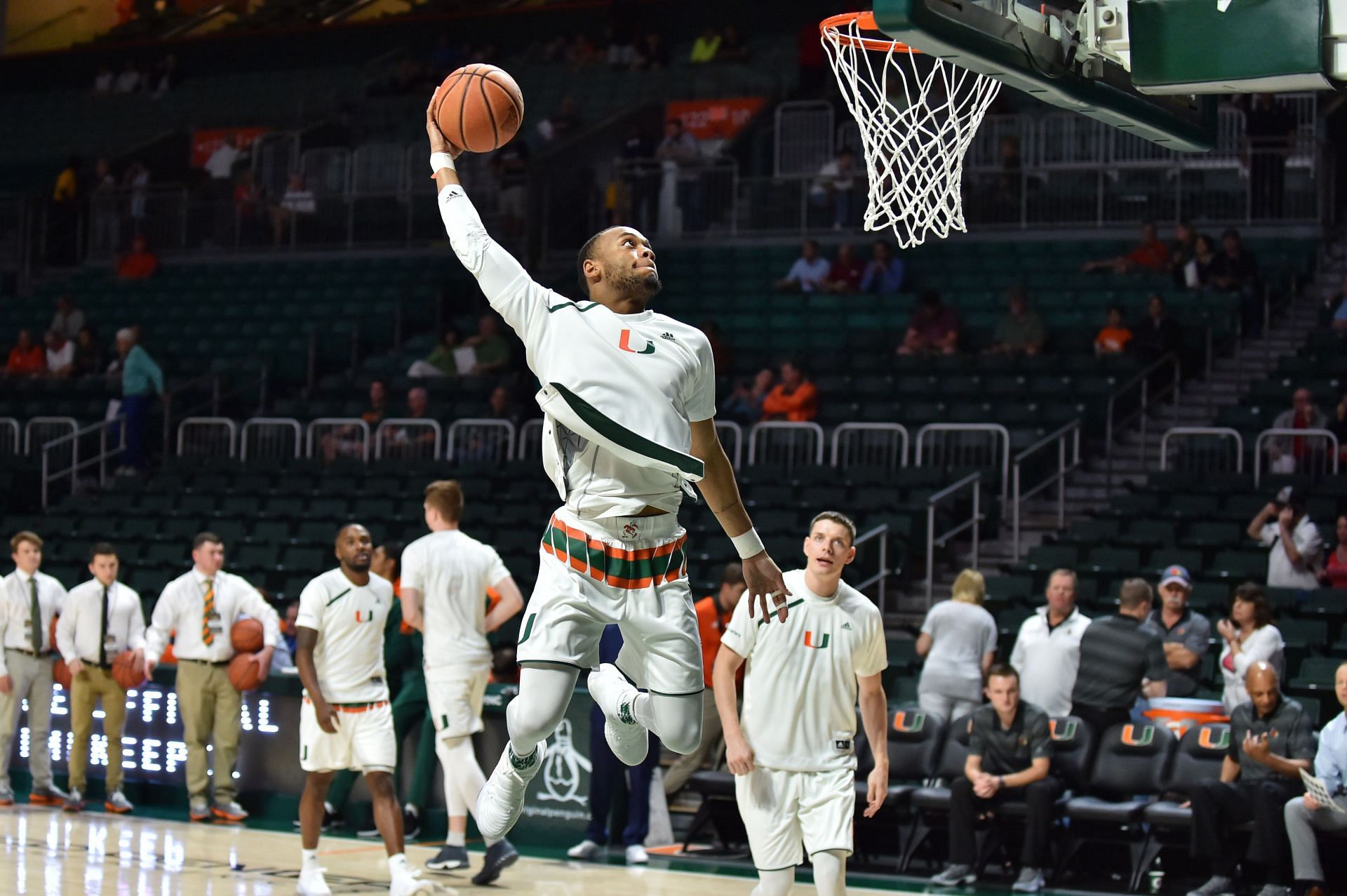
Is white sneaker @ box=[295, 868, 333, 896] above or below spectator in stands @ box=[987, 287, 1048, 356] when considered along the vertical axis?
below

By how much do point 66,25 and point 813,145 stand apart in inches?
637

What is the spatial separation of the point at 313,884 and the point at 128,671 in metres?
3.68

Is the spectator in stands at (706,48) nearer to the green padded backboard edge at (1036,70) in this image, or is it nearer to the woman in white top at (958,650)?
the woman in white top at (958,650)

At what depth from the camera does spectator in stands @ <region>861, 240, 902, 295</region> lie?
18719mm

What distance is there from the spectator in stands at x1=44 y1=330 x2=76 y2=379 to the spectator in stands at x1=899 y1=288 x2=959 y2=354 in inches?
395

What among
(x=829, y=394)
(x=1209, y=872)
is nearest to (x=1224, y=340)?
(x=829, y=394)

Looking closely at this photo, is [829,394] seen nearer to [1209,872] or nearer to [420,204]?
[1209,872]

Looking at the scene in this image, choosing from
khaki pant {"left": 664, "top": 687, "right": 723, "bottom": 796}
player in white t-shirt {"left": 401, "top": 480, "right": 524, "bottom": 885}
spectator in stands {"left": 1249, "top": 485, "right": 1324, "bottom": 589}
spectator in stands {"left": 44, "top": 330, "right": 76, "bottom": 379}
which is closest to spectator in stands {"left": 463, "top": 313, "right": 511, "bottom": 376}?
spectator in stands {"left": 44, "top": 330, "right": 76, "bottom": 379}

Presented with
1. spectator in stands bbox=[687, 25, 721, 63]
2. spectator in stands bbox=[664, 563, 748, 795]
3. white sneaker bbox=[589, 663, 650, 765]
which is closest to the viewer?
white sneaker bbox=[589, 663, 650, 765]

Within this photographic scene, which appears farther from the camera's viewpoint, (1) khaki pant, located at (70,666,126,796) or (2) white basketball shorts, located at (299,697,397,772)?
(1) khaki pant, located at (70,666,126,796)

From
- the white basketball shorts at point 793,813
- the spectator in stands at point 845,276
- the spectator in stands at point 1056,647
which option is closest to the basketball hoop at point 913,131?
the white basketball shorts at point 793,813

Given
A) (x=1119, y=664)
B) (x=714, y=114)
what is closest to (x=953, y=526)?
(x=1119, y=664)

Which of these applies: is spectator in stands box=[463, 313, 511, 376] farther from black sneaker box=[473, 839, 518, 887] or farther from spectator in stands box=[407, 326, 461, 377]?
black sneaker box=[473, 839, 518, 887]

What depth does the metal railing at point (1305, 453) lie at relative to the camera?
13.8 metres
